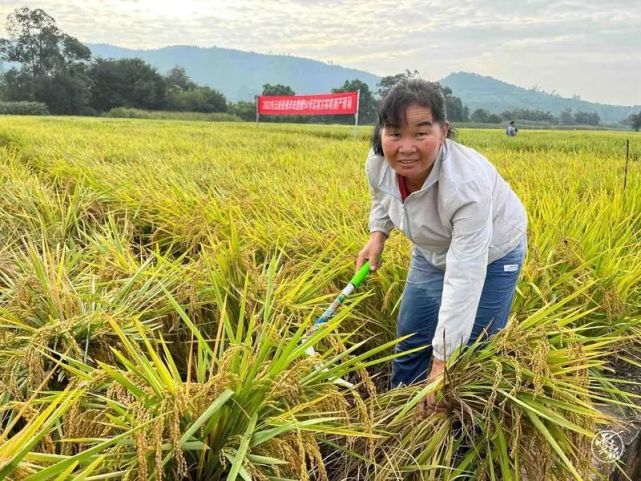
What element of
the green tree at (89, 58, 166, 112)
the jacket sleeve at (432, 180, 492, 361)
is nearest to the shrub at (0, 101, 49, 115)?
the green tree at (89, 58, 166, 112)

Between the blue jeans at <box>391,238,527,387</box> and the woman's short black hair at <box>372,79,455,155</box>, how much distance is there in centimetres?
56

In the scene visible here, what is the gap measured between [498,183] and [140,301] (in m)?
1.29

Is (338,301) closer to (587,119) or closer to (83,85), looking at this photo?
(83,85)

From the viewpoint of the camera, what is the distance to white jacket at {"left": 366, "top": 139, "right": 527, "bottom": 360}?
1388 mm

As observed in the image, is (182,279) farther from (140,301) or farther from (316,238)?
(316,238)

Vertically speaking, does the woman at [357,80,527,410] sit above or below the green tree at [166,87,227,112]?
below

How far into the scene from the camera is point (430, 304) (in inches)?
70.6

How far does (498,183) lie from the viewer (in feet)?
5.31

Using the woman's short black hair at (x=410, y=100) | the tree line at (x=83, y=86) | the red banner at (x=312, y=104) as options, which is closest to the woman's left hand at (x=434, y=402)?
the woman's short black hair at (x=410, y=100)

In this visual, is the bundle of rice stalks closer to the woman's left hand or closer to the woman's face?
the woman's left hand

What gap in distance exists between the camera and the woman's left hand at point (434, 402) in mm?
1397

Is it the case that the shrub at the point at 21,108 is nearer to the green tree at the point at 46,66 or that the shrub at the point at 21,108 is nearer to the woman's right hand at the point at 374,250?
the green tree at the point at 46,66

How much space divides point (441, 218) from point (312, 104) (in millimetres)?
14925

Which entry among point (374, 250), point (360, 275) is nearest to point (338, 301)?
point (360, 275)
